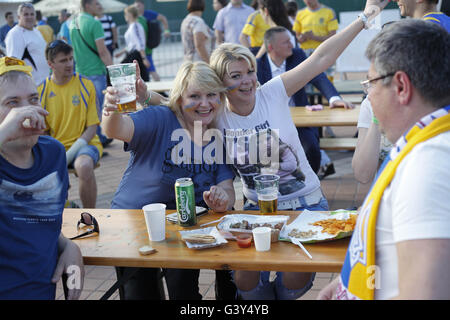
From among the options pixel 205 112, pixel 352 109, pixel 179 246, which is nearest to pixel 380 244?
pixel 179 246

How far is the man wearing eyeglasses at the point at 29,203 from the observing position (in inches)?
70.4

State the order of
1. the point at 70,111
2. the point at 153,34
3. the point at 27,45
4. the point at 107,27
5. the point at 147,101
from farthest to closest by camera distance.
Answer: the point at 153,34
the point at 107,27
the point at 27,45
the point at 70,111
the point at 147,101

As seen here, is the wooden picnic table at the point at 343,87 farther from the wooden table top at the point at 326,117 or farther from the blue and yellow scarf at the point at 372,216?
the blue and yellow scarf at the point at 372,216

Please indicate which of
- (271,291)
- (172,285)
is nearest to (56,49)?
(172,285)

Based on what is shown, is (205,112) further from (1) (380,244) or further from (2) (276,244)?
(1) (380,244)

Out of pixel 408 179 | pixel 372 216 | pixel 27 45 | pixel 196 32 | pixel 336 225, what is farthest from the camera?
pixel 196 32

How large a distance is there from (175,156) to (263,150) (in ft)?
1.63

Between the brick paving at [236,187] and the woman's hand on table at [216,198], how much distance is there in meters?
1.03

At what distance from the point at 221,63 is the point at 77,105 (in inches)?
86.3

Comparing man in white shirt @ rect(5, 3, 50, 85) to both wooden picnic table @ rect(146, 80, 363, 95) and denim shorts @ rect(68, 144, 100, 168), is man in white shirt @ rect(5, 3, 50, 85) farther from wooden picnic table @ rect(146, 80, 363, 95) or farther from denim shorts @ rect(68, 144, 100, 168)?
denim shorts @ rect(68, 144, 100, 168)

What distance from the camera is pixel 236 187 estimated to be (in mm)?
5121

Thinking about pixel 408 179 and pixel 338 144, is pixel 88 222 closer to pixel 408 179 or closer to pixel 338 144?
pixel 408 179

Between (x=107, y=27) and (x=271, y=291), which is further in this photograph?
(x=107, y=27)

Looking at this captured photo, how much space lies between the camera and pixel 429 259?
1.12 metres
